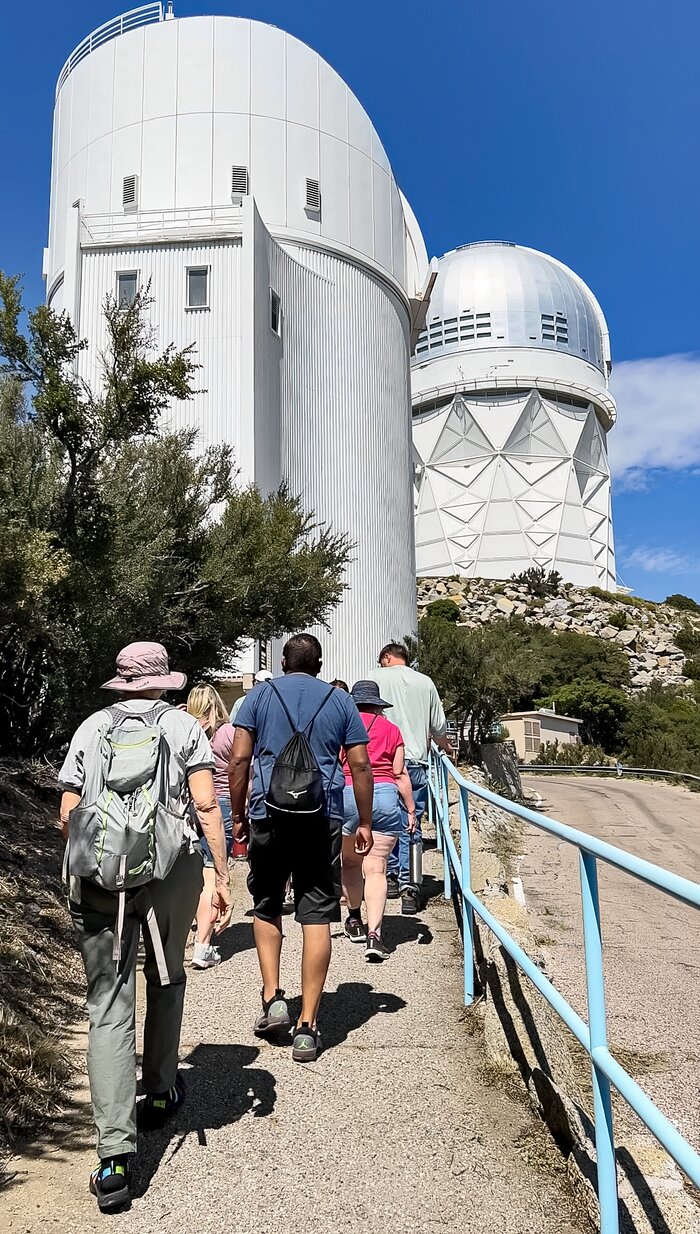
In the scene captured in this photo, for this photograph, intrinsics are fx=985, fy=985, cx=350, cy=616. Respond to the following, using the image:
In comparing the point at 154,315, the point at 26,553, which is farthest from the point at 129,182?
the point at 26,553

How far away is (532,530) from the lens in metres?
77.2

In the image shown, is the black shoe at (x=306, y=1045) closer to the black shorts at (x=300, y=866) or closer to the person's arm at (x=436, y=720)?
the black shorts at (x=300, y=866)

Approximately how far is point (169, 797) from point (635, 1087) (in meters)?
1.75

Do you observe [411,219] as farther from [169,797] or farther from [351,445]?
[169,797]

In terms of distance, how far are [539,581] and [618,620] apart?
7.34 m

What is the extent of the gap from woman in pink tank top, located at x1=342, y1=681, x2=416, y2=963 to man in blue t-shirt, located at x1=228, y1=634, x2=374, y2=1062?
1.27 metres

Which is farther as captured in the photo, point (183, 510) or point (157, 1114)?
point (183, 510)

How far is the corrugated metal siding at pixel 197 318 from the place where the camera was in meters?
22.9

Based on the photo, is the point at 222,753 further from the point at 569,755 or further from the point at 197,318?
the point at 569,755

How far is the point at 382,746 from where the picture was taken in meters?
6.32

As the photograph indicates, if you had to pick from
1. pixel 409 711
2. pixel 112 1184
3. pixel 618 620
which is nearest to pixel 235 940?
pixel 409 711

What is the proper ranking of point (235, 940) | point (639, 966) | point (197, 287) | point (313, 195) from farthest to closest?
1. point (313, 195)
2. point (197, 287)
3. point (235, 940)
4. point (639, 966)

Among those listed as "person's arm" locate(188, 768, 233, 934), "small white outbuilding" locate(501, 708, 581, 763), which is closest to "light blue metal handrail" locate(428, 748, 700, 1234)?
"person's arm" locate(188, 768, 233, 934)

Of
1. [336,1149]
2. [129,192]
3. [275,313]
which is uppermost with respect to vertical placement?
[129,192]
